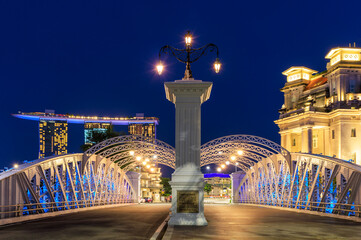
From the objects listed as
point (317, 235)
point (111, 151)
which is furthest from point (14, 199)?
point (111, 151)

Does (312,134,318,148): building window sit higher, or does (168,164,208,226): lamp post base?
(312,134,318,148): building window

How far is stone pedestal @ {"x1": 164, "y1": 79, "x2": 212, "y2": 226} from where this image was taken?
1396cm

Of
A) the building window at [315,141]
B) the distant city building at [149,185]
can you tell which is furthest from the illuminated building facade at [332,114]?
Answer: the distant city building at [149,185]

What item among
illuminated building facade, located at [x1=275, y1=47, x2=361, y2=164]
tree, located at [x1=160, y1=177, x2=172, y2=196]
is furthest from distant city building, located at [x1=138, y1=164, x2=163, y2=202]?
illuminated building facade, located at [x1=275, y1=47, x2=361, y2=164]

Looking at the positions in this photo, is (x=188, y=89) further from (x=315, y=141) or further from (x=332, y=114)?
(x=315, y=141)

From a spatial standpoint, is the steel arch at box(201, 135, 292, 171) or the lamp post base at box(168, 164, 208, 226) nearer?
the lamp post base at box(168, 164, 208, 226)

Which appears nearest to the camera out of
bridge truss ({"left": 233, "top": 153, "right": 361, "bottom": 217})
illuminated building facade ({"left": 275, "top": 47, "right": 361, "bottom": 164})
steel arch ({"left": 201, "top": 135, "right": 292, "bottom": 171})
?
→ bridge truss ({"left": 233, "top": 153, "right": 361, "bottom": 217})

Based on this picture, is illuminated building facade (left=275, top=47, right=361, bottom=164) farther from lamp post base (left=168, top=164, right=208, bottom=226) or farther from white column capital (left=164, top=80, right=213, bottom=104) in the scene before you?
lamp post base (left=168, top=164, right=208, bottom=226)

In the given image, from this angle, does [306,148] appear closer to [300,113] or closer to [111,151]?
[300,113]

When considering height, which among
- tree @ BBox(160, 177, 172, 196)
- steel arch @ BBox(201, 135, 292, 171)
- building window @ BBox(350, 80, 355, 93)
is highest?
building window @ BBox(350, 80, 355, 93)

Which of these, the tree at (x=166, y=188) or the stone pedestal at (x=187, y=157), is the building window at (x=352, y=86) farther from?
the tree at (x=166, y=188)

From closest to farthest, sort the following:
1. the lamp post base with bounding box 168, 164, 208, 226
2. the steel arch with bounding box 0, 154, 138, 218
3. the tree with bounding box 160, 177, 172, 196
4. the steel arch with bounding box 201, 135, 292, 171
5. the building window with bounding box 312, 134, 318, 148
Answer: the lamp post base with bounding box 168, 164, 208, 226 < the steel arch with bounding box 0, 154, 138, 218 < the steel arch with bounding box 201, 135, 292, 171 < the building window with bounding box 312, 134, 318, 148 < the tree with bounding box 160, 177, 172, 196

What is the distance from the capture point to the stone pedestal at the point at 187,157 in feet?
45.8

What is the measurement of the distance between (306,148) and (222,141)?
2992cm
